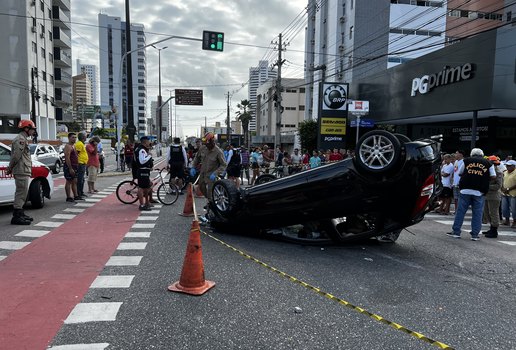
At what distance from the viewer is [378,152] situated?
5.67 m

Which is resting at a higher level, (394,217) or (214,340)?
(394,217)

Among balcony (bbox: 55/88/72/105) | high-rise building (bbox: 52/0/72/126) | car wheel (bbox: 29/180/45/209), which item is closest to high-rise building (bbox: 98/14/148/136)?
high-rise building (bbox: 52/0/72/126)

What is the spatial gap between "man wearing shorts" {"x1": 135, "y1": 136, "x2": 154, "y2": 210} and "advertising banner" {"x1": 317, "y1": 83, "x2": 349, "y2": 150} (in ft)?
52.9

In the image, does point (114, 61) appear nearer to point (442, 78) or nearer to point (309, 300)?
point (442, 78)

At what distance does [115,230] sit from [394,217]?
5.14 m

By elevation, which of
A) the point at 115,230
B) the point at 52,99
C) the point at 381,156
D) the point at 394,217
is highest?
the point at 52,99

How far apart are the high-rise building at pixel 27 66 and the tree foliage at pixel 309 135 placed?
971 inches

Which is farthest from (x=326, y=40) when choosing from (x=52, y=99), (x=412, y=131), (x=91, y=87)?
(x=91, y=87)

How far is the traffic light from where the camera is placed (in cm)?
1815

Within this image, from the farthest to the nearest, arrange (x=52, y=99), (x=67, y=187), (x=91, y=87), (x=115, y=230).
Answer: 1. (x=91, y=87)
2. (x=52, y=99)
3. (x=67, y=187)
4. (x=115, y=230)

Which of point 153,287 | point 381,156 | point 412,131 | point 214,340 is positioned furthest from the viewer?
point 412,131

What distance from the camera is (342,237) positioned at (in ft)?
20.8

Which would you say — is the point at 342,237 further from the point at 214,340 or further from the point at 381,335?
the point at 214,340

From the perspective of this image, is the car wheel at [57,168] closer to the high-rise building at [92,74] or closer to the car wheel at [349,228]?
the car wheel at [349,228]
